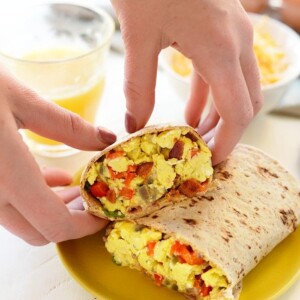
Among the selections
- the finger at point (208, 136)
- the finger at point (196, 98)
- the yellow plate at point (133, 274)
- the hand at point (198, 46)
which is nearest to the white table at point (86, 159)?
the yellow plate at point (133, 274)

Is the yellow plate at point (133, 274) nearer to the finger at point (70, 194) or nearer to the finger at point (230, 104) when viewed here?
the finger at point (70, 194)

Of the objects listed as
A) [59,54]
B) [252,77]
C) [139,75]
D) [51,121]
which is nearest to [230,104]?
[252,77]

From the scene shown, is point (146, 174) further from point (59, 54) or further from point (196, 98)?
point (59, 54)

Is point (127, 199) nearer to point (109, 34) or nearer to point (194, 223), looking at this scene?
point (194, 223)

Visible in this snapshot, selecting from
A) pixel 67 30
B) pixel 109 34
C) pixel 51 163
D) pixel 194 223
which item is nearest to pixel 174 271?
pixel 194 223

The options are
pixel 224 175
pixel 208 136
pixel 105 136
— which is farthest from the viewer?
pixel 208 136
